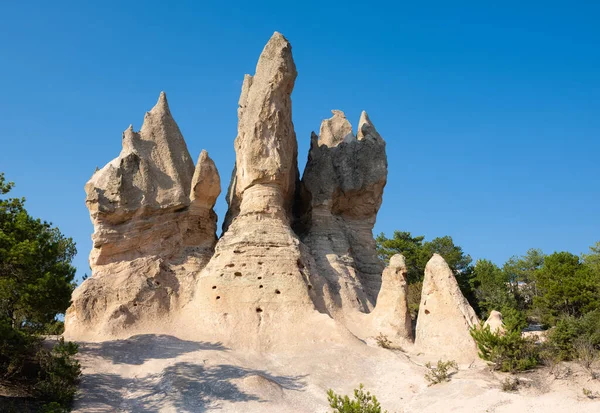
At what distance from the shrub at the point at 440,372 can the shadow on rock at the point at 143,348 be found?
6465 millimetres

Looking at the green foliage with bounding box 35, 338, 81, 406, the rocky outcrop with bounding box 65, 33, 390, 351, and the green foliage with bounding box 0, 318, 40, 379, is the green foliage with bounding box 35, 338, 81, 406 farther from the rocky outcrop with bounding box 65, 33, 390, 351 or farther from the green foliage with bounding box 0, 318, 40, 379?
the rocky outcrop with bounding box 65, 33, 390, 351

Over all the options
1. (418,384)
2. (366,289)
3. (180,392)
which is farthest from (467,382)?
(366,289)

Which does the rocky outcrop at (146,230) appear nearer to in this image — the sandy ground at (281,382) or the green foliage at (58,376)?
the sandy ground at (281,382)

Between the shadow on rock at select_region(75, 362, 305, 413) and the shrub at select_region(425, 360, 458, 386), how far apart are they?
3687mm

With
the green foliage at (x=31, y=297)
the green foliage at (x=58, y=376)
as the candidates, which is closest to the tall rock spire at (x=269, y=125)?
the green foliage at (x=31, y=297)

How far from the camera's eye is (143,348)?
1903 centimetres

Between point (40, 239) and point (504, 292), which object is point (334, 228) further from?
point (40, 239)

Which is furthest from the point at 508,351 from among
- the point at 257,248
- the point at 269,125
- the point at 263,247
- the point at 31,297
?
the point at 31,297

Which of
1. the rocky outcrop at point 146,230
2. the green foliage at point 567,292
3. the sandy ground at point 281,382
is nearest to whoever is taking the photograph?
the sandy ground at point 281,382

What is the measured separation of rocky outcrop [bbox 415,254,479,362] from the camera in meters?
19.2

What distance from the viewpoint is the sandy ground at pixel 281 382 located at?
1527 centimetres

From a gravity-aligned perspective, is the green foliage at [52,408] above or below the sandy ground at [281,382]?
below

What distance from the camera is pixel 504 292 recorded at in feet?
95.5

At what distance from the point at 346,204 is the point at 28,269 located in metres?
15.3
